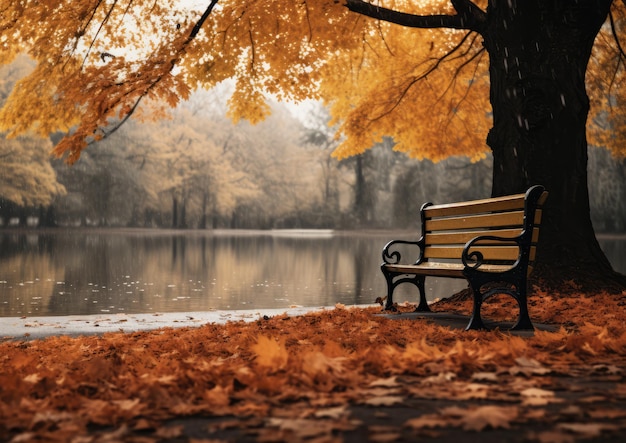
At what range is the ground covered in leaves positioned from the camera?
2.65m

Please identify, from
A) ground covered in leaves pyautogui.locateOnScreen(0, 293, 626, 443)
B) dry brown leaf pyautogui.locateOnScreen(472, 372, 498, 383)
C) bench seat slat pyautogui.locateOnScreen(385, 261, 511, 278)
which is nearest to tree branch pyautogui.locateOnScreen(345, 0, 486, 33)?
bench seat slat pyautogui.locateOnScreen(385, 261, 511, 278)

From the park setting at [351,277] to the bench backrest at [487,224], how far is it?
32mm

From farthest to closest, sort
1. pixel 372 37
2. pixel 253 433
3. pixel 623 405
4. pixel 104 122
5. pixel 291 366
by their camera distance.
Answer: pixel 372 37
pixel 104 122
pixel 291 366
pixel 623 405
pixel 253 433

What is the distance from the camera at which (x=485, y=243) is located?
7.02 metres

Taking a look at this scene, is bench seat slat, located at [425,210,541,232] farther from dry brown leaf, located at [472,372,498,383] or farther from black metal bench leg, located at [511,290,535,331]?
dry brown leaf, located at [472,372,498,383]

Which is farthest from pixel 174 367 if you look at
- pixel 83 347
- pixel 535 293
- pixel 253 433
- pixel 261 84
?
pixel 261 84

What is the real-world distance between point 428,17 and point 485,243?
333 cm

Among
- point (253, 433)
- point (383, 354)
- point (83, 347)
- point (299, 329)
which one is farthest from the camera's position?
point (299, 329)

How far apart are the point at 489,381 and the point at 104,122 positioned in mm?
6665

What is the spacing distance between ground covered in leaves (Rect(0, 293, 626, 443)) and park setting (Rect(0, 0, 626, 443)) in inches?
0.6

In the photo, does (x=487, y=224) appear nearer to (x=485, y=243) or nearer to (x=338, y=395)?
(x=485, y=243)

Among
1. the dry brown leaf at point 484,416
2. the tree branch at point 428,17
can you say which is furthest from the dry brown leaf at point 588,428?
the tree branch at point 428,17

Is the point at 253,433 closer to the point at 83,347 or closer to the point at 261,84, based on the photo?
the point at 83,347

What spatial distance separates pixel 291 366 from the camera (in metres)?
3.63
